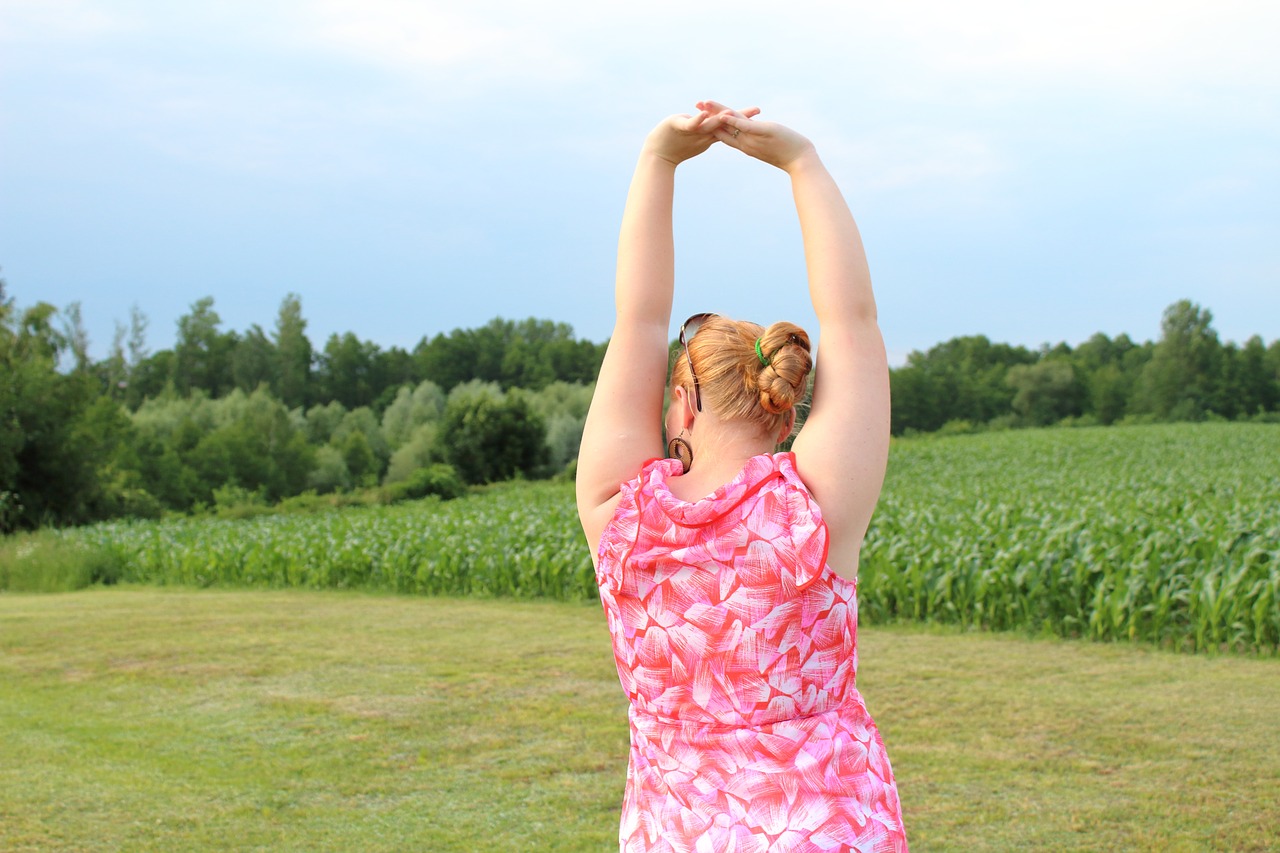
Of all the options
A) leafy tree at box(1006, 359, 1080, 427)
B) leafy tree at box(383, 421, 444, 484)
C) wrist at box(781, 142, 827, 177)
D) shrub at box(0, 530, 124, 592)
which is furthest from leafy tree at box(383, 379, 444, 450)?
wrist at box(781, 142, 827, 177)

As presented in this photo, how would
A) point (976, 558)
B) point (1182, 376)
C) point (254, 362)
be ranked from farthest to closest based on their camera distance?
point (1182, 376) → point (254, 362) → point (976, 558)

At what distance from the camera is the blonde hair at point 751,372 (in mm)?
Answer: 1697

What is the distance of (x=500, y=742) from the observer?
18.4ft

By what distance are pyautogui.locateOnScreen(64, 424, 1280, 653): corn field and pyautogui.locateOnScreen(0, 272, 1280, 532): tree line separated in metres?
7.37

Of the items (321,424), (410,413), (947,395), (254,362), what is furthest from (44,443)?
(947,395)

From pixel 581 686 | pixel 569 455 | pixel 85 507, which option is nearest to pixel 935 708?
pixel 581 686

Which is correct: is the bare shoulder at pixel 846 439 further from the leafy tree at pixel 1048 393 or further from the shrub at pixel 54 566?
the leafy tree at pixel 1048 393

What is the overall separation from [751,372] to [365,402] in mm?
62927

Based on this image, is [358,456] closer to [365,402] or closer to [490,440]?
[490,440]

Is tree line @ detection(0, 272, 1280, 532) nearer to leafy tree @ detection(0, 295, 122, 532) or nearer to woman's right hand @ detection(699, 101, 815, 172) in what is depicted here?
leafy tree @ detection(0, 295, 122, 532)

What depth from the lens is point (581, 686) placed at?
6.91 metres

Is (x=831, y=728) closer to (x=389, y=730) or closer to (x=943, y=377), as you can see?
(x=389, y=730)

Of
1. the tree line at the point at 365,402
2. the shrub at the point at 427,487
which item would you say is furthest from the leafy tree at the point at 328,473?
the shrub at the point at 427,487

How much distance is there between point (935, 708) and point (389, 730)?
3.06 m
